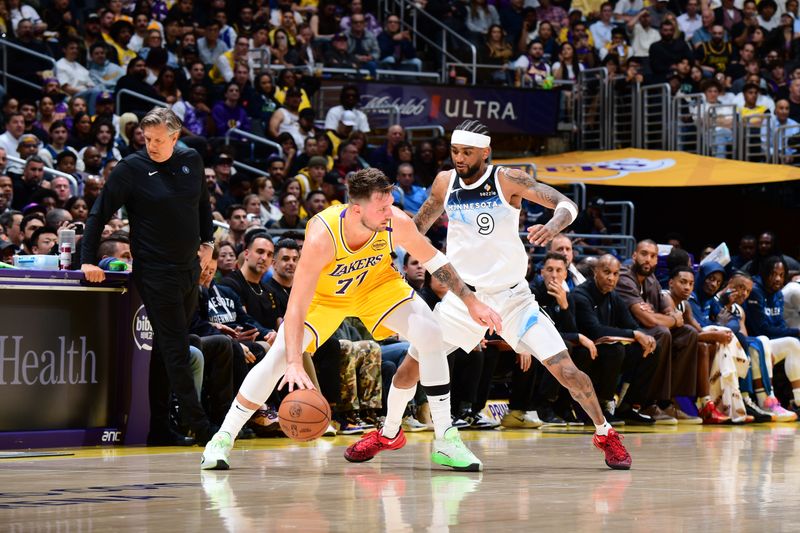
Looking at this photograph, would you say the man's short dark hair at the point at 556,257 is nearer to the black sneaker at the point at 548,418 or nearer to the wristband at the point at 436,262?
the black sneaker at the point at 548,418

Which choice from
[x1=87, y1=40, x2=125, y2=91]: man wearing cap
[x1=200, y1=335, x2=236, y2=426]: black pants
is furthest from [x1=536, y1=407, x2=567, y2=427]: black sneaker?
Answer: [x1=87, y1=40, x2=125, y2=91]: man wearing cap

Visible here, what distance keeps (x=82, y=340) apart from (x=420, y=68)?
42.7 ft

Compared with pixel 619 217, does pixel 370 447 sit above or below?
below

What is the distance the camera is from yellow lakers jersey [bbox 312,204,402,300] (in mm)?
7543

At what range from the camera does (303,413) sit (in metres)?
6.94

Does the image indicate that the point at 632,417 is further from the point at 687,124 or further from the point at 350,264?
the point at 687,124

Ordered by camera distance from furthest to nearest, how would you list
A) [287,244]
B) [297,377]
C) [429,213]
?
[287,244], [429,213], [297,377]

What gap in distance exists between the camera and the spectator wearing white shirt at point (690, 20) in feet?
80.9

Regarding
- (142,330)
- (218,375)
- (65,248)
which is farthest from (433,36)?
(65,248)

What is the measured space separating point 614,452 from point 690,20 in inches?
720

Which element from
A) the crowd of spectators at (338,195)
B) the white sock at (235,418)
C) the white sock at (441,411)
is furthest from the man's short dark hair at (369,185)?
the crowd of spectators at (338,195)

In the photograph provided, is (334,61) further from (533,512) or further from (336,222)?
(533,512)

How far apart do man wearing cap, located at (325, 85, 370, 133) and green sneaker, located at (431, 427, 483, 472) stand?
11444 mm

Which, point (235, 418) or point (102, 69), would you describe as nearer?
point (235, 418)
